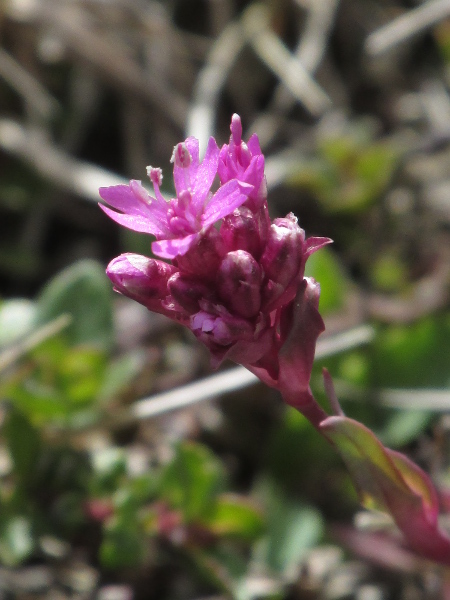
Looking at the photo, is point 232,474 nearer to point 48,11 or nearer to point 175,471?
point 175,471

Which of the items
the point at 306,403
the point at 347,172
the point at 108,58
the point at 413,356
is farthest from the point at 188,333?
the point at 306,403

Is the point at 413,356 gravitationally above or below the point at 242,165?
below

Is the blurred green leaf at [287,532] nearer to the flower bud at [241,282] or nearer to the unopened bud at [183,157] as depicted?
the flower bud at [241,282]

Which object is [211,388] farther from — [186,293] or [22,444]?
[186,293]

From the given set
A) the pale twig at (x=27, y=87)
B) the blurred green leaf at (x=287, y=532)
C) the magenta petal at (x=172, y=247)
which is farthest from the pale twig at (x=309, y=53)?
the magenta petal at (x=172, y=247)

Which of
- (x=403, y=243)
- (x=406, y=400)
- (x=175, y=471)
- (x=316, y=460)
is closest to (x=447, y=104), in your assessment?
(x=403, y=243)

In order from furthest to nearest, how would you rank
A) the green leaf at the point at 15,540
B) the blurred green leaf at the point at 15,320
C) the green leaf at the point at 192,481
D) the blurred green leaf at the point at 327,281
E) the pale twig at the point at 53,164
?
the pale twig at the point at 53,164, the blurred green leaf at the point at 327,281, the blurred green leaf at the point at 15,320, the green leaf at the point at 192,481, the green leaf at the point at 15,540

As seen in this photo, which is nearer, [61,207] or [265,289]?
[265,289]
